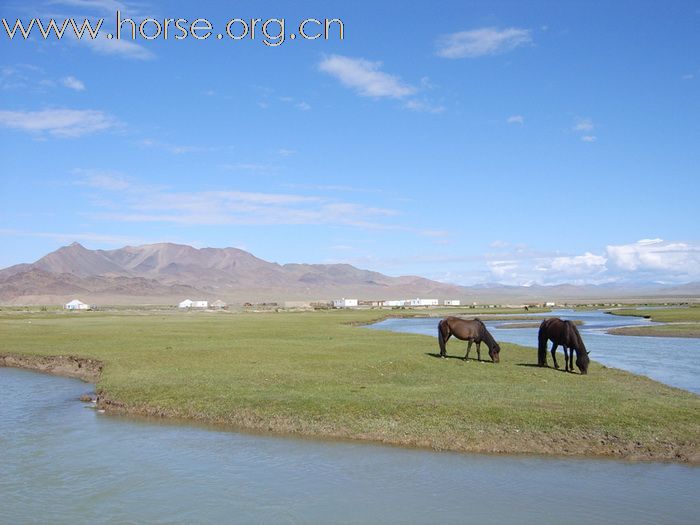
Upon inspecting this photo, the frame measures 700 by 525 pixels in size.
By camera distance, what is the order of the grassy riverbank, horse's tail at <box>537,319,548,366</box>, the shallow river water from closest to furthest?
the shallow river water, the grassy riverbank, horse's tail at <box>537,319,548,366</box>

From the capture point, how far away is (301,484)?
13.7 meters

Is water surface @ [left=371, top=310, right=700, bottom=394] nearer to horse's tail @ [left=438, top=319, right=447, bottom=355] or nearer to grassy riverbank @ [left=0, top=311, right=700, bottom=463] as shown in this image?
grassy riverbank @ [left=0, top=311, right=700, bottom=463]

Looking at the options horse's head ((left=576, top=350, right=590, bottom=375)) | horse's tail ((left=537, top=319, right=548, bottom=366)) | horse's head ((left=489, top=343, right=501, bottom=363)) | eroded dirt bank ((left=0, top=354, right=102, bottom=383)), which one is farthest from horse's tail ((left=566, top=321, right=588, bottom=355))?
eroded dirt bank ((left=0, top=354, right=102, bottom=383))

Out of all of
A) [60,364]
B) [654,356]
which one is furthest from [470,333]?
[60,364]

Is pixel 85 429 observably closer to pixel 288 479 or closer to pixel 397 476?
pixel 288 479

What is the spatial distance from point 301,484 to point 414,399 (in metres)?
6.77

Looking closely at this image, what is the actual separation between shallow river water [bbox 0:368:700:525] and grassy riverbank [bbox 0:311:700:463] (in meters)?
0.92

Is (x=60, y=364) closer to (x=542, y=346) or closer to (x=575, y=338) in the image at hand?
(x=542, y=346)

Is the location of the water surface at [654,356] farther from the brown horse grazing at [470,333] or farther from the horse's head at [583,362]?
the horse's head at [583,362]

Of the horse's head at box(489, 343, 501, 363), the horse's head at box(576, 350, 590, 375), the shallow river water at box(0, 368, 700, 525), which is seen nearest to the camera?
the shallow river water at box(0, 368, 700, 525)

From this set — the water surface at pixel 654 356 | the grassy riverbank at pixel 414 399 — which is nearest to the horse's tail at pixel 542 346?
the grassy riverbank at pixel 414 399

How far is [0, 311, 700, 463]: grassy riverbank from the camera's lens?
16.3m

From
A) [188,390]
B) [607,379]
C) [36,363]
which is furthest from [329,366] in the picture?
[36,363]

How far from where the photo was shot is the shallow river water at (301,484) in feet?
39.6
